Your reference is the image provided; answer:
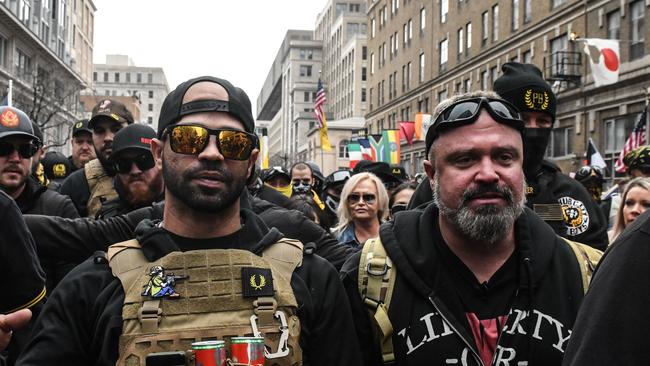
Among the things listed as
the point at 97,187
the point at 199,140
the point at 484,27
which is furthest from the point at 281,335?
the point at 484,27

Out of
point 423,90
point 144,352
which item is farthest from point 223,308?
point 423,90

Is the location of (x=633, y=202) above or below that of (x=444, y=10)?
below

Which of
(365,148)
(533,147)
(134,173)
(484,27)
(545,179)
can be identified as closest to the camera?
(533,147)

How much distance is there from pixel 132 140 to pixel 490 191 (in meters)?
2.95

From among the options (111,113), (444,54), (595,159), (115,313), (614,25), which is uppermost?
(444,54)

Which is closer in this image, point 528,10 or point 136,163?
point 136,163

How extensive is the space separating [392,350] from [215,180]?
3.38ft

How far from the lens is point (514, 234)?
310 cm

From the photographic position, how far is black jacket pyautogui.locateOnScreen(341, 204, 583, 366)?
2.79 meters

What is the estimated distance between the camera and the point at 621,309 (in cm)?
170

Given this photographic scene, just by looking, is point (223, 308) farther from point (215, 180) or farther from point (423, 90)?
point (423, 90)

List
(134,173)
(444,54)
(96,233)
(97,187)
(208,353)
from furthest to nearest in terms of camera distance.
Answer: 1. (444,54)
2. (97,187)
3. (134,173)
4. (96,233)
5. (208,353)

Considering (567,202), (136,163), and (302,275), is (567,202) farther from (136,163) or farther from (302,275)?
(136,163)

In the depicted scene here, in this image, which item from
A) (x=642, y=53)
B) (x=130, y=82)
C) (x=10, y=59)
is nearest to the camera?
(x=642, y=53)
